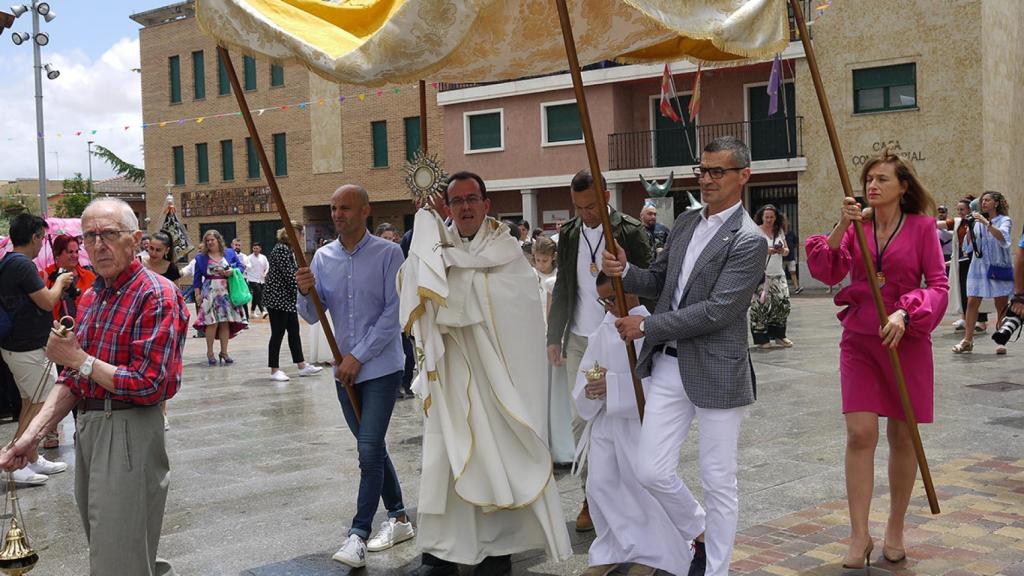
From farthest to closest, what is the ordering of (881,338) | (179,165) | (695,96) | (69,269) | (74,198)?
(74,198)
(179,165)
(69,269)
(695,96)
(881,338)

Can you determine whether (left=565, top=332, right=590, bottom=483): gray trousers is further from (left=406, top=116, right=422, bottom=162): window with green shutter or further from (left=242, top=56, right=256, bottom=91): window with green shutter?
(left=242, top=56, right=256, bottom=91): window with green shutter

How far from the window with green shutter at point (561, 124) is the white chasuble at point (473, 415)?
26.8 metres

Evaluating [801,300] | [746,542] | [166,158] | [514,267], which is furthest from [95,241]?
[166,158]

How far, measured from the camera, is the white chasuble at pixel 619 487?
16.2ft

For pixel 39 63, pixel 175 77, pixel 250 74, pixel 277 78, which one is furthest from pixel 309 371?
pixel 175 77

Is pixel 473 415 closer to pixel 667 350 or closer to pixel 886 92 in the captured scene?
pixel 667 350

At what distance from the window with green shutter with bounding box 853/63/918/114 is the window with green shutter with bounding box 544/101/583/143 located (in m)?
8.41

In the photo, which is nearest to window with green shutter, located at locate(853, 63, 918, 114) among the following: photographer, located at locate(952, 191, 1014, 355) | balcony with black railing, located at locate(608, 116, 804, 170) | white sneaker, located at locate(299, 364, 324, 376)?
balcony with black railing, located at locate(608, 116, 804, 170)

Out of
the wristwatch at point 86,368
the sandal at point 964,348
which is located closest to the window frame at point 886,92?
the sandal at point 964,348

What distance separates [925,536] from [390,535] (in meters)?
2.83

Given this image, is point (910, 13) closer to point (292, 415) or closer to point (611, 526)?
point (292, 415)

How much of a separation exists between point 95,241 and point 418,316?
153 centimetres

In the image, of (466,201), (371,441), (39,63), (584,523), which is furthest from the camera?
(39,63)

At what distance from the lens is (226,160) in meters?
41.8
